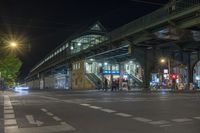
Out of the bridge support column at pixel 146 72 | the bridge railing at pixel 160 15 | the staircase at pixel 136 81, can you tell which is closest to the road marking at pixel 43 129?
the bridge railing at pixel 160 15

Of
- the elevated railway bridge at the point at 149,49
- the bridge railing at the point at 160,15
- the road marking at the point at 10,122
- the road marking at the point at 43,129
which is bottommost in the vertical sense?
the road marking at the point at 43,129

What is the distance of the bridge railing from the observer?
35.8 metres

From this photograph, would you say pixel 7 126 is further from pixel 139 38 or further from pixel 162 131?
pixel 139 38

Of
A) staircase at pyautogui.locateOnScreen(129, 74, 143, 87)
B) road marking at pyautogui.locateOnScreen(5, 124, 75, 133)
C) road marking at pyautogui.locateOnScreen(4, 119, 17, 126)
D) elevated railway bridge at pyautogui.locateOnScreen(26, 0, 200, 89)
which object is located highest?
elevated railway bridge at pyautogui.locateOnScreen(26, 0, 200, 89)

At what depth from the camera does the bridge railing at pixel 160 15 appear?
35.8 m

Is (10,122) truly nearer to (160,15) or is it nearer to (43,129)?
(43,129)

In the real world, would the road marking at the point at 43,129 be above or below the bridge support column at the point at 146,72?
below

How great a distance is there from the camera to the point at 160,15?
136ft

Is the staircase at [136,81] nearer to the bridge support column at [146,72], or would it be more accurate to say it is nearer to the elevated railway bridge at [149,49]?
the elevated railway bridge at [149,49]

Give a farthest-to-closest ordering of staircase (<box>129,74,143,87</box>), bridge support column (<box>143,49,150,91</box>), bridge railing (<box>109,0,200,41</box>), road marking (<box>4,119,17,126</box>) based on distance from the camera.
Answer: staircase (<box>129,74,143,87</box>) → bridge support column (<box>143,49,150,91</box>) → bridge railing (<box>109,0,200,41</box>) → road marking (<box>4,119,17,126</box>)

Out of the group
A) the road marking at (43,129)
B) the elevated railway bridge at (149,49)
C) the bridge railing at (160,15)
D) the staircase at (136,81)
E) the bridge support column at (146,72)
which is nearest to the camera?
the road marking at (43,129)

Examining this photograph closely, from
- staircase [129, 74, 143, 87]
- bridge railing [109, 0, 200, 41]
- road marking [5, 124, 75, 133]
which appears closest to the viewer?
road marking [5, 124, 75, 133]

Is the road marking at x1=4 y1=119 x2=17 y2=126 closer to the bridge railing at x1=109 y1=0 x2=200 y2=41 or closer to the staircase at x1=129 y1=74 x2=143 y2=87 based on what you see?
the bridge railing at x1=109 y1=0 x2=200 y2=41

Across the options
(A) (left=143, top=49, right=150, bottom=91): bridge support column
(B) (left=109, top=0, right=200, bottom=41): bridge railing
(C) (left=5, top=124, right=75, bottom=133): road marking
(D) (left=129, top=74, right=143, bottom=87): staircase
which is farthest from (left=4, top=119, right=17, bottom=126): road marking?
(D) (left=129, top=74, right=143, bottom=87): staircase
